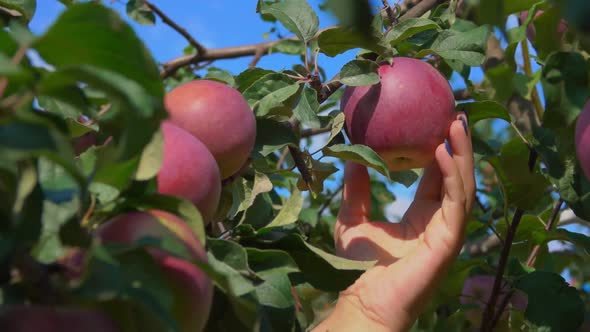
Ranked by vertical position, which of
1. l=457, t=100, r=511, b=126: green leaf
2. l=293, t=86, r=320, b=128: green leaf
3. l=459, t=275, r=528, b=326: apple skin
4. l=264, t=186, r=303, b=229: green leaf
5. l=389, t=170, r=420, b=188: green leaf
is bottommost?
l=459, t=275, r=528, b=326: apple skin

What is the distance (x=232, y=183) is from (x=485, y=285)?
865 millimetres

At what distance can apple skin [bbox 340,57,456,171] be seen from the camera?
3.69ft

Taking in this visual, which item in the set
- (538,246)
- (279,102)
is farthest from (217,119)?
(538,246)

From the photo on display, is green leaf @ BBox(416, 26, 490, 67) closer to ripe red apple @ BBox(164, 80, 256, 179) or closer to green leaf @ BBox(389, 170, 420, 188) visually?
green leaf @ BBox(389, 170, 420, 188)

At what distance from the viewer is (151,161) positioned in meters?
0.71

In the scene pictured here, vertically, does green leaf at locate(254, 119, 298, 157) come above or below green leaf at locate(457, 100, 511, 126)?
above

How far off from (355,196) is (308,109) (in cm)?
25

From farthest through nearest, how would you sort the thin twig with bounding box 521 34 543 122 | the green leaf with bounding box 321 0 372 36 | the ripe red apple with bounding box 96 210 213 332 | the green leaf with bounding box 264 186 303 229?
1. the thin twig with bounding box 521 34 543 122
2. the green leaf with bounding box 264 186 303 229
3. the ripe red apple with bounding box 96 210 213 332
4. the green leaf with bounding box 321 0 372 36

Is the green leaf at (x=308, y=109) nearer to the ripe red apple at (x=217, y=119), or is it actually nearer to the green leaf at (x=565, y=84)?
the ripe red apple at (x=217, y=119)

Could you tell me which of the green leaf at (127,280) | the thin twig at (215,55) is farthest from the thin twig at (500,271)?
the thin twig at (215,55)

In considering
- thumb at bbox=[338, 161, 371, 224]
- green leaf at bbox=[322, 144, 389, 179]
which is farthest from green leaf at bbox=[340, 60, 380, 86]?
thumb at bbox=[338, 161, 371, 224]

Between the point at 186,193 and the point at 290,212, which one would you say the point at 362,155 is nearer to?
the point at 290,212

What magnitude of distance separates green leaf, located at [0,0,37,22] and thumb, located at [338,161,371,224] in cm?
61

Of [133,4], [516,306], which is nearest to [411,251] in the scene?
[516,306]
